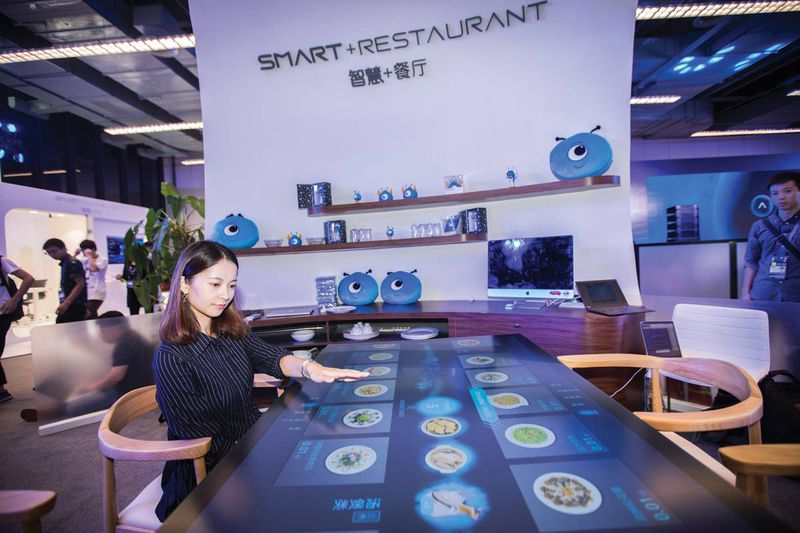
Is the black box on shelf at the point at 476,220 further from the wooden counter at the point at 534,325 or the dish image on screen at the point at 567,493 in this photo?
the dish image on screen at the point at 567,493

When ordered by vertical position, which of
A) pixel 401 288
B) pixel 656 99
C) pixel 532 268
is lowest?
pixel 401 288

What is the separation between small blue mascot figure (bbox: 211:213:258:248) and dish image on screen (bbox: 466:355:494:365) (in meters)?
2.33

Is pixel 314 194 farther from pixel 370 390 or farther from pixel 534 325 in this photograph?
pixel 370 390

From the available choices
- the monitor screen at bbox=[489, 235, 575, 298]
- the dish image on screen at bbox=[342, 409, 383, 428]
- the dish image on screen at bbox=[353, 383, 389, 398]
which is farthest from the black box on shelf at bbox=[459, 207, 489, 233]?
the dish image on screen at bbox=[342, 409, 383, 428]

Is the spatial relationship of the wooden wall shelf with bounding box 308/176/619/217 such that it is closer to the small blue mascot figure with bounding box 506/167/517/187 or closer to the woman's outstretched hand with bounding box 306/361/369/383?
the small blue mascot figure with bounding box 506/167/517/187

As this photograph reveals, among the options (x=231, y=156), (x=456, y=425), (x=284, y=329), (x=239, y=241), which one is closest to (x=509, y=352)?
(x=456, y=425)

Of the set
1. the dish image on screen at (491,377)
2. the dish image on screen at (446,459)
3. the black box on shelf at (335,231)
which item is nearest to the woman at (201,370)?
the dish image on screen at (491,377)

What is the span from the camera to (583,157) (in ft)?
7.96

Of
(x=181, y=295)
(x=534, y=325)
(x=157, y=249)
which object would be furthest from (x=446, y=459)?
(x=157, y=249)

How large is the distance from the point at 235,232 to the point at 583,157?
104 inches

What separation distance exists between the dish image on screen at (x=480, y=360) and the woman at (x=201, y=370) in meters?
0.40

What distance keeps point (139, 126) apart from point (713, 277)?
369 inches

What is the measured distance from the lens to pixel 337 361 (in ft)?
4.78

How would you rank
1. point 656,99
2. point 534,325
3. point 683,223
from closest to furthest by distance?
1. point 534,325
2. point 656,99
3. point 683,223
